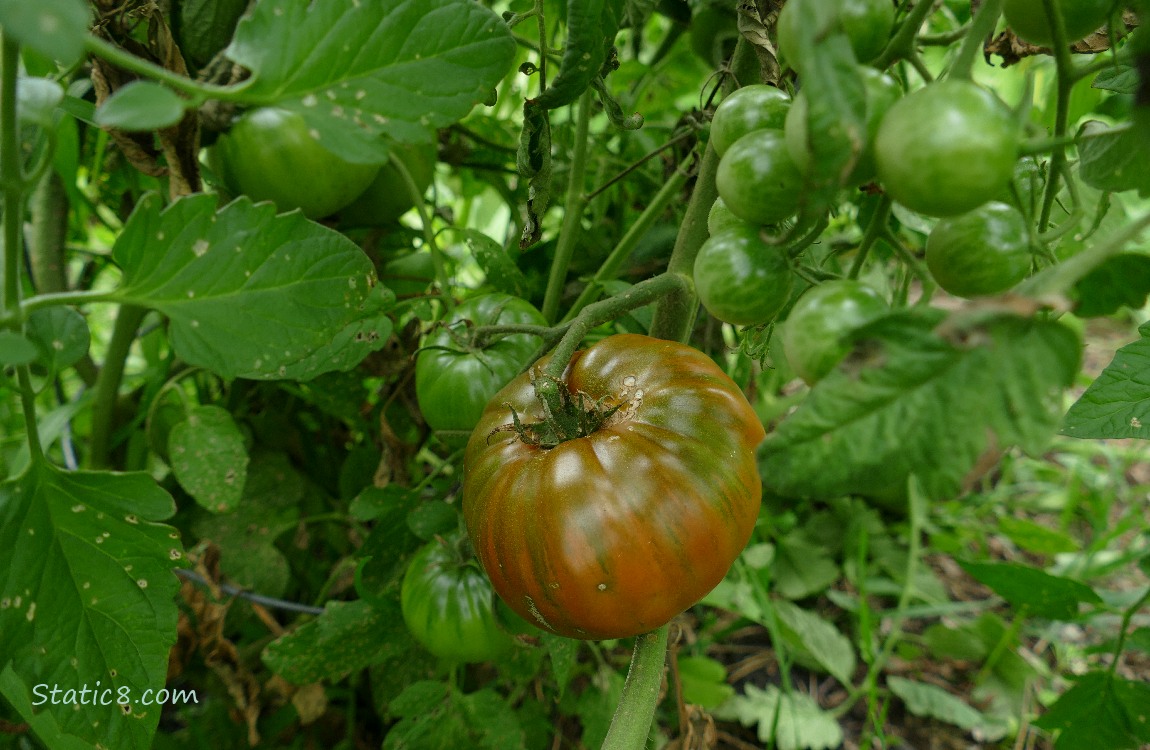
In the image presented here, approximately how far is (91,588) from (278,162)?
395 millimetres

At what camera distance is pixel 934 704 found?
54.8 inches

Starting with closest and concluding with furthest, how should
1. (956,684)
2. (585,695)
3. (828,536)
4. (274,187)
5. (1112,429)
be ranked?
(1112,429)
(274,187)
(585,695)
(956,684)
(828,536)

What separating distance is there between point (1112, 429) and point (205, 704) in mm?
1127

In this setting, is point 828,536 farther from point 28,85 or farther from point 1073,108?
point 28,85

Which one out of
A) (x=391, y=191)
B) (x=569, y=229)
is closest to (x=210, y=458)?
(x=391, y=191)

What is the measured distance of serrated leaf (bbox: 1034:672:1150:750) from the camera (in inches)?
29.8

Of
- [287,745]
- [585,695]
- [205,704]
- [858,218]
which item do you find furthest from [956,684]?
[205,704]

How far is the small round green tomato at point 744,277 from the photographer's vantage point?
397 mm

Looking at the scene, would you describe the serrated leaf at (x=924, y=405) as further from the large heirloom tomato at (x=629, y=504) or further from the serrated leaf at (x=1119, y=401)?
the serrated leaf at (x=1119, y=401)

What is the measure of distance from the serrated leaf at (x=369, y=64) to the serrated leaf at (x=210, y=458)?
1.49ft

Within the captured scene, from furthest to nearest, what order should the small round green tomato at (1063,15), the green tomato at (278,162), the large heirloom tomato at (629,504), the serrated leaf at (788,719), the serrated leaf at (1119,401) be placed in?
the serrated leaf at (788,719)
the green tomato at (278,162)
the serrated leaf at (1119,401)
the large heirloom tomato at (629,504)
the small round green tomato at (1063,15)

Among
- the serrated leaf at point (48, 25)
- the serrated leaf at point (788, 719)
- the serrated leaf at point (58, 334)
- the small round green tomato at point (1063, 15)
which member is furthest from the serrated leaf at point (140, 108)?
the serrated leaf at point (788, 719)

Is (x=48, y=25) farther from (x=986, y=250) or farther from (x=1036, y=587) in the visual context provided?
(x=1036, y=587)

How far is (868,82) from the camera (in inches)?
13.2
